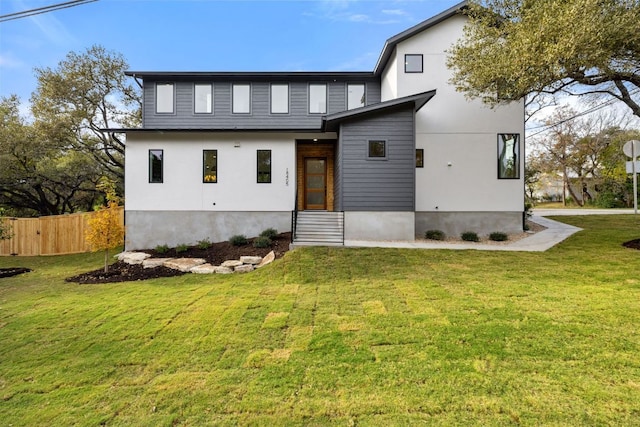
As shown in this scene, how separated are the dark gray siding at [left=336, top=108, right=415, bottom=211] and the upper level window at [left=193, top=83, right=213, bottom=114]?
695cm

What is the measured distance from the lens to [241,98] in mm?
14203

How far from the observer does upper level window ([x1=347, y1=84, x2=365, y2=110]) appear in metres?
14.3

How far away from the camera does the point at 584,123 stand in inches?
1048

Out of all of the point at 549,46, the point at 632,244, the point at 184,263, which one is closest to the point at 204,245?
the point at 184,263

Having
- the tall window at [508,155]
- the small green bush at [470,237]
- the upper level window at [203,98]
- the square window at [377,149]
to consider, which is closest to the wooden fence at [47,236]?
the upper level window at [203,98]

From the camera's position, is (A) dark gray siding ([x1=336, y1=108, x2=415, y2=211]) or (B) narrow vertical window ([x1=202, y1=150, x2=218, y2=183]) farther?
(B) narrow vertical window ([x1=202, y1=150, x2=218, y2=183])

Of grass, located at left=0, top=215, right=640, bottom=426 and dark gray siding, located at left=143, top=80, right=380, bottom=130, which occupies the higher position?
dark gray siding, located at left=143, top=80, right=380, bottom=130

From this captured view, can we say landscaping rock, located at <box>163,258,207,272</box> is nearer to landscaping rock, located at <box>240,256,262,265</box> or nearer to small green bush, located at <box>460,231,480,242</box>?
landscaping rock, located at <box>240,256,262,265</box>

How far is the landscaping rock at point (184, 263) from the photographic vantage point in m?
8.88

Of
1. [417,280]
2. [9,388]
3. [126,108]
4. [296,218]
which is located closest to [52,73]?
[126,108]

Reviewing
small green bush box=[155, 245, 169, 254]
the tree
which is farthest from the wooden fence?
the tree

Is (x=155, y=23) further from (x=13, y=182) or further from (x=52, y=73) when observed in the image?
(x=13, y=182)

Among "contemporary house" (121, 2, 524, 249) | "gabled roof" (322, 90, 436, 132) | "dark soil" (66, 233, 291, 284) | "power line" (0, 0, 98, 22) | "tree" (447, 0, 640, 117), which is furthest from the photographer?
"contemporary house" (121, 2, 524, 249)

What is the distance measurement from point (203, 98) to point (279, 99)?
3.44 m
